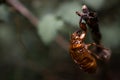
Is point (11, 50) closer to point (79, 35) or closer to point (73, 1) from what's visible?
point (73, 1)

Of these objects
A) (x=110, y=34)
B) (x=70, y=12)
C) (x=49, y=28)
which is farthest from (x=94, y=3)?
(x=110, y=34)

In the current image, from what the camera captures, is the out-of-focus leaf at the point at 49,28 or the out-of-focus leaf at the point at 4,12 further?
the out-of-focus leaf at the point at 4,12

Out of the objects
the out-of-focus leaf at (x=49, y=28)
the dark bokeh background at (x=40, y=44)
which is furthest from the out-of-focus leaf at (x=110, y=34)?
the out-of-focus leaf at (x=49, y=28)

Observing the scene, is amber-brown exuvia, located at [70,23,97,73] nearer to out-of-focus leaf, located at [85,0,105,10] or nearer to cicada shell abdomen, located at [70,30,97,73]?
cicada shell abdomen, located at [70,30,97,73]

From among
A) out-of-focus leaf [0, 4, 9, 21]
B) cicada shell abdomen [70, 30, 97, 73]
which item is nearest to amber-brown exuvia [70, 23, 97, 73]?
cicada shell abdomen [70, 30, 97, 73]

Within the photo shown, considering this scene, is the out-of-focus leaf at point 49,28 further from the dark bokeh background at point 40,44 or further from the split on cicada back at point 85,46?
the split on cicada back at point 85,46

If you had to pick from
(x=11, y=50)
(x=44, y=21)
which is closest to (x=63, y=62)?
(x=11, y=50)
